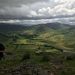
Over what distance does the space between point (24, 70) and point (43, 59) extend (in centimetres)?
7701

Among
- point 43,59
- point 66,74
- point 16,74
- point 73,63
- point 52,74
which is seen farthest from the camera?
point 43,59

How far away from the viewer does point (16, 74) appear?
113 meters

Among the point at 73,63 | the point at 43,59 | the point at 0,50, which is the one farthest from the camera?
the point at 43,59

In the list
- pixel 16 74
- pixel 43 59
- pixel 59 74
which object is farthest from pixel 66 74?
pixel 43 59

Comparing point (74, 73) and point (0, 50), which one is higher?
point (0, 50)

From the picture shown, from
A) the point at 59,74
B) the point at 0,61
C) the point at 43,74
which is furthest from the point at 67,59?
the point at 43,74

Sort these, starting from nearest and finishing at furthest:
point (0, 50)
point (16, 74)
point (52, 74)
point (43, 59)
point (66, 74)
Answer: point (16, 74), point (52, 74), point (66, 74), point (0, 50), point (43, 59)

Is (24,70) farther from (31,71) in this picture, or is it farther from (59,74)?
(59,74)

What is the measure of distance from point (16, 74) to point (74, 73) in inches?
1582

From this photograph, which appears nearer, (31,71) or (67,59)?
(31,71)

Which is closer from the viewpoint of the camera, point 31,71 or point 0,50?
point 31,71

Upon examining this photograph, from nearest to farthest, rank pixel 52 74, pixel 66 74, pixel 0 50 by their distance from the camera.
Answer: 1. pixel 52 74
2. pixel 66 74
3. pixel 0 50

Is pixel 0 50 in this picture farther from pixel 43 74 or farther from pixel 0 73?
pixel 43 74

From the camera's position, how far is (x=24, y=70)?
119m
